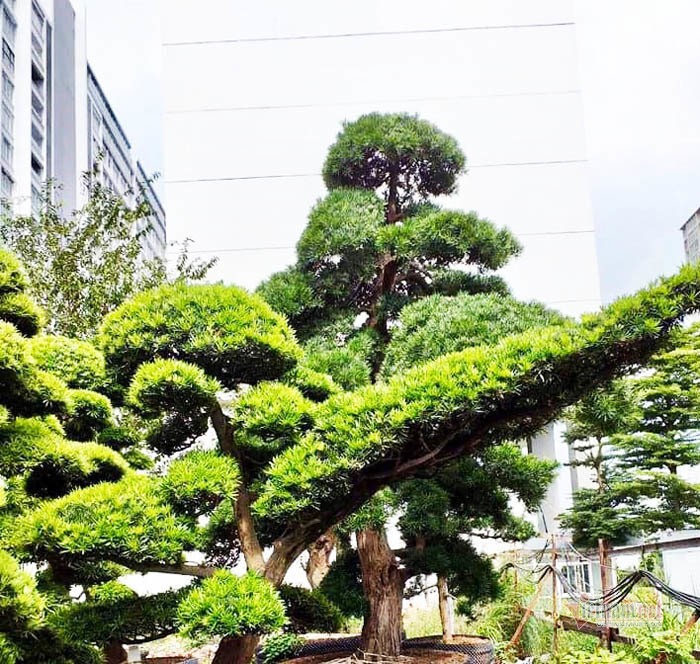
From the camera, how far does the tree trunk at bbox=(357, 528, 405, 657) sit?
3.97m

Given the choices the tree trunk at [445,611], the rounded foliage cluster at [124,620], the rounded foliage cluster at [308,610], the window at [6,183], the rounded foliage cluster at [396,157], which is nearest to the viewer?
the rounded foliage cluster at [124,620]

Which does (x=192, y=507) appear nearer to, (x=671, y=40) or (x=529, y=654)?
(x=529, y=654)

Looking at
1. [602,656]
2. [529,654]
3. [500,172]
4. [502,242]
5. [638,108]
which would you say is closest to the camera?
[602,656]

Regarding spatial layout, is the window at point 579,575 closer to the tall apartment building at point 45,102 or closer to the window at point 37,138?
the tall apartment building at point 45,102

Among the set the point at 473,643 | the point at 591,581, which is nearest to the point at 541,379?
the point at 473,643

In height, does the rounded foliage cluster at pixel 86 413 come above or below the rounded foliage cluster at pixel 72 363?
below

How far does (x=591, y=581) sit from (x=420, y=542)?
7.96 ft

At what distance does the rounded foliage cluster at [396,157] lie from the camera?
13.8 ft

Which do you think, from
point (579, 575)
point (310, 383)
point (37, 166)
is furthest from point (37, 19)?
point (310, 383)

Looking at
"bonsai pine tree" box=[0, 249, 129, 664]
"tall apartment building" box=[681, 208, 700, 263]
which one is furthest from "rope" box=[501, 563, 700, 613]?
"tall apartment building" box=[681, 208, 700, 263]

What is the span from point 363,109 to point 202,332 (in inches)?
199

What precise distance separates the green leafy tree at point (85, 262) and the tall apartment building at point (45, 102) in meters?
9.28

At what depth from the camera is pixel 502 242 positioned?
13.1 feet

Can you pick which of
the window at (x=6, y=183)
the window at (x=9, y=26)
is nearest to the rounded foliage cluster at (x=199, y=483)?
the window at (x=6, y=183)
